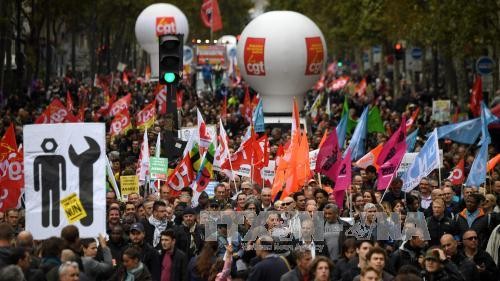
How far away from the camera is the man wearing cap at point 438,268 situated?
46.1 ft

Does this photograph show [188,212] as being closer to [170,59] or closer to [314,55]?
[170,59]

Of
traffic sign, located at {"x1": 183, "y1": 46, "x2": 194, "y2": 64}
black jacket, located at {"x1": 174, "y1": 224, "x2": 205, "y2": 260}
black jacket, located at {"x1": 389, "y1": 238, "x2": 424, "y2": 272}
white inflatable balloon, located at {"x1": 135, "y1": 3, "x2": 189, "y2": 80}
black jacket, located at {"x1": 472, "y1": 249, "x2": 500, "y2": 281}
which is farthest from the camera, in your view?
white inflatable balloon, located at {"x1": 135, "y1": 3, "x2": 189, "y2": 80}

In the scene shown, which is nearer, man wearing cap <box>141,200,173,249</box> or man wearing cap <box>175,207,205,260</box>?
man wearing cap <box>175,207,205,260</box>

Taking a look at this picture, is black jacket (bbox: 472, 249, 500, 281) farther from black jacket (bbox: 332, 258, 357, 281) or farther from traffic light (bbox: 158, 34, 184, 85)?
traffic light (bbox: 158, 34, 184, 85)

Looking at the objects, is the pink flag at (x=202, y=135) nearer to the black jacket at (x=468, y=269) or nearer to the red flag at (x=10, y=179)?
the red flag at (x=10, y=179)

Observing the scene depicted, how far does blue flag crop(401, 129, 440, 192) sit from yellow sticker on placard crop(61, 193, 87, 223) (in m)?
7.51

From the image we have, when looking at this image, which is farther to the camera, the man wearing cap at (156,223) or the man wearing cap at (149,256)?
the man wearing cap at (156,223)

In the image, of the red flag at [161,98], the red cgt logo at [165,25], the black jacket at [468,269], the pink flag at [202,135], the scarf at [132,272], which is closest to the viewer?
the scarf at [132,272]

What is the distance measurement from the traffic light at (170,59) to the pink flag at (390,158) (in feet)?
12.8

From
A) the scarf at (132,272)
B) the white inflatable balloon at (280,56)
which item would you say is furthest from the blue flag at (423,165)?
the white inflatable balloon at (280,56)

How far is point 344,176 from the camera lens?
64.6 ft

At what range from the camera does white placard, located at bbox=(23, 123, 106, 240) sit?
1406 centimetres

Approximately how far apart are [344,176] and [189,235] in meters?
3.40

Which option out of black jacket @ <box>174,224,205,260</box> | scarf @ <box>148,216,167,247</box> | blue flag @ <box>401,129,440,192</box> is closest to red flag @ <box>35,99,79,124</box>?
blue flag @ <box>401,129,440,192</box>
